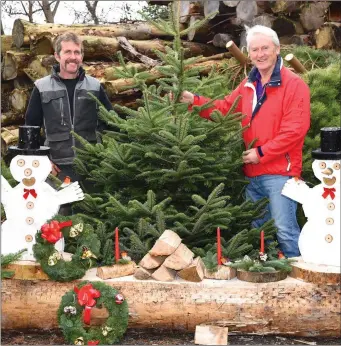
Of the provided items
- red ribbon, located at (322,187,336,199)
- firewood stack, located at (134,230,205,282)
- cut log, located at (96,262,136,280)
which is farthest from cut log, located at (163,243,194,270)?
red ribbon, located at (322,187,336,199)

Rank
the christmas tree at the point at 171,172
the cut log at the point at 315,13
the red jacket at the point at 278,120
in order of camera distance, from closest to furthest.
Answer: the christmas tree at the point at 171,172 < the red jacket at the point at 278,120 < the cut log at the point at 315,13

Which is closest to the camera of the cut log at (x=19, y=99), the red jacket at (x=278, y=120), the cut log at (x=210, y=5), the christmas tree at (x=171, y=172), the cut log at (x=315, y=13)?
the christmas tree at (x=171, y=172)

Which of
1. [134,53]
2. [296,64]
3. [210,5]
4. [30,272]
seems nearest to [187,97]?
[30,272]

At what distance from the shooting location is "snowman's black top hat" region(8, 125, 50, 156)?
479 centimetres

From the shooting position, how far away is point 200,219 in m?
4.87

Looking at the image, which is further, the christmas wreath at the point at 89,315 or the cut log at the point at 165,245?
the cut log at the point at 165,245

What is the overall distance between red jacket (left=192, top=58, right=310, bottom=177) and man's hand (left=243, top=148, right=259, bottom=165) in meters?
0.03

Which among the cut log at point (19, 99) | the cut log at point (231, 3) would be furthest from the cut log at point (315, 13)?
the cut log at point (19, 99)

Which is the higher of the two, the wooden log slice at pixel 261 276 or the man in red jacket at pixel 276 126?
the man in red jacket at pixel 276 126

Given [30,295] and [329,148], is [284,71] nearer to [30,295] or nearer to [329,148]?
[329,148]

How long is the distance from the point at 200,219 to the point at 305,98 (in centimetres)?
121

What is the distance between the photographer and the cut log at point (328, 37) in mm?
8820

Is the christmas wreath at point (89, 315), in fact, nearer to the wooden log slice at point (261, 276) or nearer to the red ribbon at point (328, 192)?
the wooden log slice at point (261, 276)

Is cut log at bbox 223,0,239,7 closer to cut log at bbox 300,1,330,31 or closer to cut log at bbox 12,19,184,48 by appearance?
cut log at bbox 300,1,330,31
